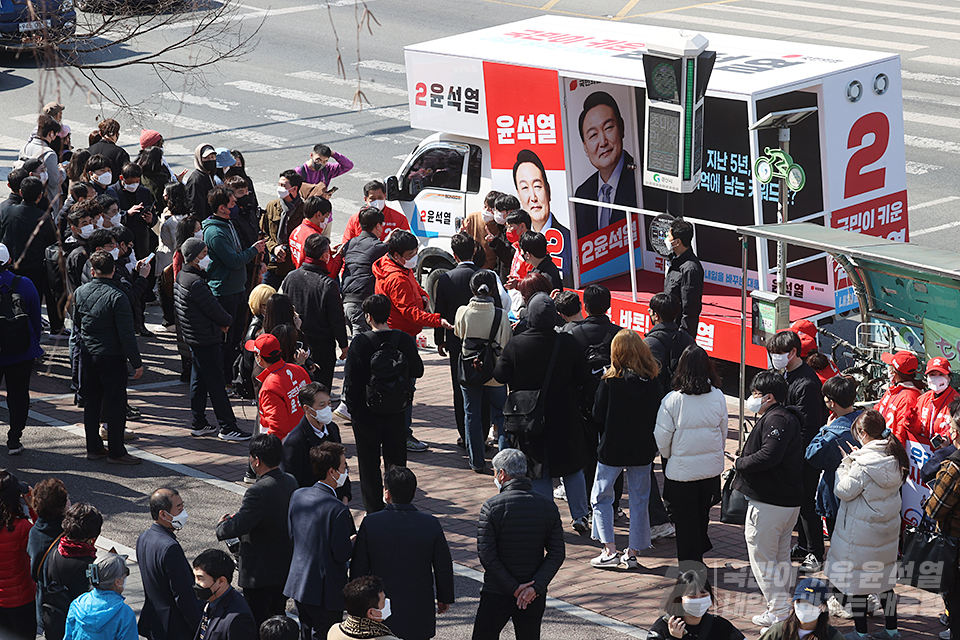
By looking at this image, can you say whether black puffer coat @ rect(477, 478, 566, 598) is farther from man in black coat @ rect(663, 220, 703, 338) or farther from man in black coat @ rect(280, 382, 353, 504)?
man in black coat @ rect(663, 220, 703, 338)

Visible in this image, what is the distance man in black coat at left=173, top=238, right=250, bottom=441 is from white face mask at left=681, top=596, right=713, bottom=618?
239 inches

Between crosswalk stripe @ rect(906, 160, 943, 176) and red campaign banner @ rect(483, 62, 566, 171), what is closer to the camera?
red campaign banner @ rect(483, 62, 566, 171)

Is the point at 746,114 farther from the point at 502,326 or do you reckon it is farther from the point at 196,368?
the point at 196,368

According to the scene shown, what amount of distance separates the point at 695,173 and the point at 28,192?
6.63 m

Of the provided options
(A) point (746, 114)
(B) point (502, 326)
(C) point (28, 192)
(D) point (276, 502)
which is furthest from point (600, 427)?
(C) point (28, 192)

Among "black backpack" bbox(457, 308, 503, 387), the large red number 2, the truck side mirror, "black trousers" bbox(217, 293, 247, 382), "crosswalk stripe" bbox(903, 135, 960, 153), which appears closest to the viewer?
"black backpack" bbox(457, 308, 503, 387)

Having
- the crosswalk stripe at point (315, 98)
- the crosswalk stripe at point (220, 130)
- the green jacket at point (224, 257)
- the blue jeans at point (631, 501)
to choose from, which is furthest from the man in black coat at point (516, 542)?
the crosswalk stripe at point (315, 98)

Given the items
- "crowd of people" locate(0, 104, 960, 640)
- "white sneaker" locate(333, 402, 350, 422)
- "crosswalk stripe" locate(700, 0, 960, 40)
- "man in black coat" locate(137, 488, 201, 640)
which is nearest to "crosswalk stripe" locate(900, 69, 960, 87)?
"crosswalk stripe" locate(700, 0, 960, 40)

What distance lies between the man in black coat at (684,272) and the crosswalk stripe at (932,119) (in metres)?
11.4

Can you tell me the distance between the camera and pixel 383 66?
25469 millimetres

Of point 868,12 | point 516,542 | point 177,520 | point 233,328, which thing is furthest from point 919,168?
point 177,520

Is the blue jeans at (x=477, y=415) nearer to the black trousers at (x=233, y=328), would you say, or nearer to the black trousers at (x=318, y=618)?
the black trousers at (x=233, y=328)

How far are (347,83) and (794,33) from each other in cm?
990

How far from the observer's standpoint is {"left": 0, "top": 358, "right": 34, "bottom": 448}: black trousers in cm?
1023
